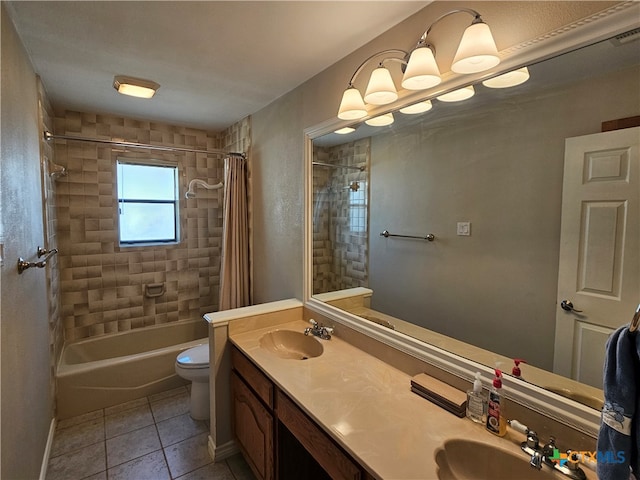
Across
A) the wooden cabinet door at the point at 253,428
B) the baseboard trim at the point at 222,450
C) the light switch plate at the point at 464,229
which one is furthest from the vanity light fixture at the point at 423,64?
the baseboard trim at the point at 222,450

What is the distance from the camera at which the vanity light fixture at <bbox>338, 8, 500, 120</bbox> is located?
1041 mm

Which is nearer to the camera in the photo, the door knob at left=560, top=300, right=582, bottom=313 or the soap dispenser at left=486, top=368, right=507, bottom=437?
the soap dispenser at left=486, top=368, right=507, bottom=437

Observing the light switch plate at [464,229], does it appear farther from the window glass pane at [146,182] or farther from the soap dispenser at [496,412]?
the window glass pane at [146,182]

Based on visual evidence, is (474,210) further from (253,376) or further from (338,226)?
(253,376)

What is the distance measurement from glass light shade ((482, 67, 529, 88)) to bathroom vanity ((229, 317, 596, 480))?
4.02 feet

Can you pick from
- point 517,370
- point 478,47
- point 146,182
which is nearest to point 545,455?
point 517,370

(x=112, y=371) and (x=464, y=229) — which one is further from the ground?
(x=464, y=229)

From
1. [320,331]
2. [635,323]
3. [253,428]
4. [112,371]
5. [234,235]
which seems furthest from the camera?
[234,235]

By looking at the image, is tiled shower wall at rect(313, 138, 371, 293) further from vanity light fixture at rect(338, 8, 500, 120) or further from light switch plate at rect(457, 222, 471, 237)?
light switch plate at rect(457, 222, 471, 237)

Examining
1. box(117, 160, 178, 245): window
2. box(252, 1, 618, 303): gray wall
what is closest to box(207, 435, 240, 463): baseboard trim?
box(252, 1, 618, 303): gray wall

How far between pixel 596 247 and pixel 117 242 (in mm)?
3525

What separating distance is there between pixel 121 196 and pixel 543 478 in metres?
3.55

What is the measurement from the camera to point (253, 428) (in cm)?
168

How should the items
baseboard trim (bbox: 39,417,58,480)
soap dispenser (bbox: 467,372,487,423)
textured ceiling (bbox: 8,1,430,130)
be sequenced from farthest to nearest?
baseboard trim (bbox: 39,417,58,480) < textured ceiling (bbox: 8,1,430,130) < soap dispenser (bbox: 467,372,487,423)
